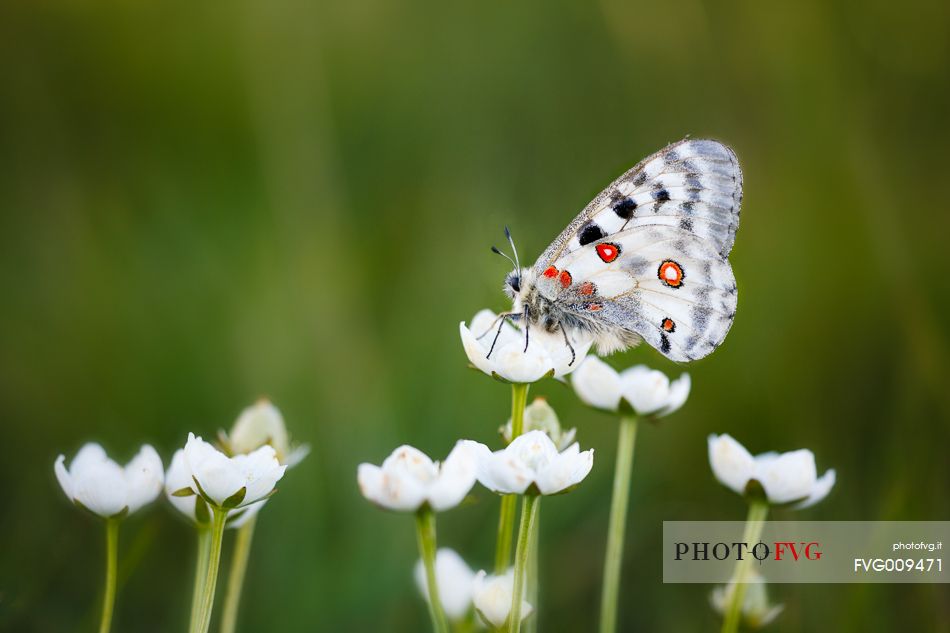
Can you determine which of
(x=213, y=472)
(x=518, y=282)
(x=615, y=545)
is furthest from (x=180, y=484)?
(x=518, y=282)

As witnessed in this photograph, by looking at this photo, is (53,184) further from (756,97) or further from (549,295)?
(756,97)

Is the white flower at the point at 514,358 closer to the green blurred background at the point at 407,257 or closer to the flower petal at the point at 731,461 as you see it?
the flower petal at the point at 731,461

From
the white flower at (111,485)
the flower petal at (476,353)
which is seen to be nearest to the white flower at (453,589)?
the flower petal at (476,353)

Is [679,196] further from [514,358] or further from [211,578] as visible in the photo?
[211,578]

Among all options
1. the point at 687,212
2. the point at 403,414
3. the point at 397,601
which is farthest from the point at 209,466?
the point at 403,414

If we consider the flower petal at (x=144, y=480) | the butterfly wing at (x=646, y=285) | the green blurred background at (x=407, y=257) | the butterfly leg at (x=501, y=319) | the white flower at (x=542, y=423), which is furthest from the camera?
the green blurred background at (x=407, y=257)

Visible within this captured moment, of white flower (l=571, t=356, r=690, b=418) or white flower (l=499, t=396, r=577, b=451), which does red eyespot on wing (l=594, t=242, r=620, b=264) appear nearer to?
white flower (l=571, t=356, r=690, b=418)
